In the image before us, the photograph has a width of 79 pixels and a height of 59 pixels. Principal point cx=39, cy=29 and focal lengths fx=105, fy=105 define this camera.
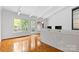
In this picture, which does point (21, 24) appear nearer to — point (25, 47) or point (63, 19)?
point (63, 19)

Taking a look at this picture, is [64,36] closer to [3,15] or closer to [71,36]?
[71,36]

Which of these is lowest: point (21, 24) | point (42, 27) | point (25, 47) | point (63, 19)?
point (25, 47)

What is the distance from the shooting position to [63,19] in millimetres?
7445

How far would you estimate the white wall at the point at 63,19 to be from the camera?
6777mm

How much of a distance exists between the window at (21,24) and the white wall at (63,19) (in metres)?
2.74

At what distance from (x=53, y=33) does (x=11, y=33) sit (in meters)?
4.30

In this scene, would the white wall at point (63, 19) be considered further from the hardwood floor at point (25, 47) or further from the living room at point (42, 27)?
the hardwood floor at point (25, 47)

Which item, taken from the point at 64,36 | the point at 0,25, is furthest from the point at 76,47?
the point at 0,25

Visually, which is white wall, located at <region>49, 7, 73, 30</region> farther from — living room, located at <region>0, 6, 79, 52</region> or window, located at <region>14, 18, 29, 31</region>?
window, located at <region>14, 18, 29, 31</region>

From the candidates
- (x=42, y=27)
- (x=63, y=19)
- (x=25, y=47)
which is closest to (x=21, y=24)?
(x=42, y=27)

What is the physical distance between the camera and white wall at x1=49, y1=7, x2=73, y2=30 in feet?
22.2

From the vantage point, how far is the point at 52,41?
536 centimetres

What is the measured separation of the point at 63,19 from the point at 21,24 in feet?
14.0

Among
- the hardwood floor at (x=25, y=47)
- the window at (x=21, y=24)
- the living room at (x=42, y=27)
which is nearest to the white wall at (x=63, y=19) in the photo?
the living room at (x=42, y=27)
